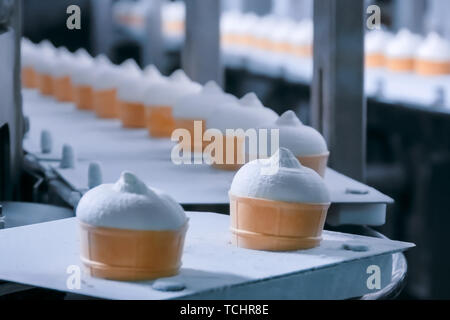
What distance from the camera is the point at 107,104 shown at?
4.11m

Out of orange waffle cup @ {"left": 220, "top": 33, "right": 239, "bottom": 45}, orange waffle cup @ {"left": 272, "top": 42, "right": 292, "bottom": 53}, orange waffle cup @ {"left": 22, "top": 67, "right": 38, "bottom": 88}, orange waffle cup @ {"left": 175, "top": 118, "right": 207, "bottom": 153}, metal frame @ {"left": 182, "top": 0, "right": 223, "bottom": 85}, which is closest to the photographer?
orange waffle cup @ {"left": 175, "top": 118, "right": 207, "bottom": 153}

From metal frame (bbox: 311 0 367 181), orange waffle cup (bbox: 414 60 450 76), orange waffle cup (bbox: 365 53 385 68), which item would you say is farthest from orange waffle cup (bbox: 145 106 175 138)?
orange waffle cup (bbox: 365 53 385 68)

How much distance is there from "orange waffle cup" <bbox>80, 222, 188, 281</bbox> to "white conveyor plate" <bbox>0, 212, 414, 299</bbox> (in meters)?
0.02

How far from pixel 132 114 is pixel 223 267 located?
6.95 ft

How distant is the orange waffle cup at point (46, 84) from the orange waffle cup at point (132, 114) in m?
1.14

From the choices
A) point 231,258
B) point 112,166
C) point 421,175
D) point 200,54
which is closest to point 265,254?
point 231,258

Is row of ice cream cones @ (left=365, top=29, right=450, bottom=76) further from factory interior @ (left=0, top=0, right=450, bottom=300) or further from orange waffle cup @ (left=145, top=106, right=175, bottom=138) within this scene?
orange waffle cup @ (left=145, top=106, right=175, bottom=138)

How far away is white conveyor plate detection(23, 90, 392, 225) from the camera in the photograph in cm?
256

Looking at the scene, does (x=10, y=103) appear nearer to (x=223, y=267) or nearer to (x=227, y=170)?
(x=227, y=170)

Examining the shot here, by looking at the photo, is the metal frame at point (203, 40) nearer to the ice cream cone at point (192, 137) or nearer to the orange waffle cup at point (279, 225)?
the ice cream cone at point (192, 137)

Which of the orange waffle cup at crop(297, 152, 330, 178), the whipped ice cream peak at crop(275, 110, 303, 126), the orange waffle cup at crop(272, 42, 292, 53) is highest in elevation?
the whipped ice cream peak at crop(275, 110, 303, 126)

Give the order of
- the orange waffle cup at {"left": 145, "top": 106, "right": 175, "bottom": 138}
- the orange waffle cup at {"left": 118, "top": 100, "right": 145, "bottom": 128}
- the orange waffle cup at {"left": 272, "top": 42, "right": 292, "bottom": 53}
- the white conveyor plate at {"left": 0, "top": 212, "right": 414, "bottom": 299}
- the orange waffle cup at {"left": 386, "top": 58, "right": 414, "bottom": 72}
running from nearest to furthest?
the white conveyor plate at {"left": 0, "top": 212, "right": 414, "bottom": 299}, the orange waffle cup at {"left": 145, "top": 106, "right": 175, "bottom": 138}, the orange waffle cup at {"left": 118, "top": 100, "right": 145, "bottom": 128}, the orange waffle cup at {"left": 386, "top": 58, "right": 414, "bottom": 72}, the orange waffle cup at {"left": 272, "top": 42, "right": 292, "bottom": 53}

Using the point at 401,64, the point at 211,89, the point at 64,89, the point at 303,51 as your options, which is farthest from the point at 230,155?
the point at 303,51

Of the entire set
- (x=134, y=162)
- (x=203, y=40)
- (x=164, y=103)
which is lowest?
(x=134, y=162)
